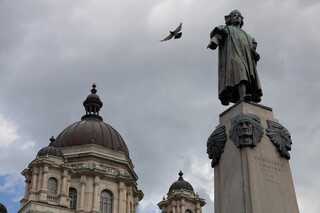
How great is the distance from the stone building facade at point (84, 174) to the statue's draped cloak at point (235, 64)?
36.9 m

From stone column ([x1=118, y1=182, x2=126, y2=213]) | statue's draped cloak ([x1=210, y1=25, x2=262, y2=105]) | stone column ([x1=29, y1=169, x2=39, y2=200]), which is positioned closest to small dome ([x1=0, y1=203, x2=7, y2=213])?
stone column ([x1=29, y1=169, x2=39, y2=200])

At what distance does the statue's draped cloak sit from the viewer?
10.9 m

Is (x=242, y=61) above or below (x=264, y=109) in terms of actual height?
above

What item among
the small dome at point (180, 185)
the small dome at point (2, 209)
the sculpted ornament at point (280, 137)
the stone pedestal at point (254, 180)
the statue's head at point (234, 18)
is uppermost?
the small dome at point (180, 185)

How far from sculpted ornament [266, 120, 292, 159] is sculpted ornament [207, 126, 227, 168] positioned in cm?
103

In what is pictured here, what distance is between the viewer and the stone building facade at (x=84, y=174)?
46.9 m

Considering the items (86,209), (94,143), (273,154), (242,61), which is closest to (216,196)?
(273,154)

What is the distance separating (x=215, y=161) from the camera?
34.1 ft

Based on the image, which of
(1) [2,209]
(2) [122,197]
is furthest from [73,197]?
(1) [2,209]

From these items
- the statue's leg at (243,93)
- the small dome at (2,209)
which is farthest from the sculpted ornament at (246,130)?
the small dome at (2,209)

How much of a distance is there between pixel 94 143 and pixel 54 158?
9493mm

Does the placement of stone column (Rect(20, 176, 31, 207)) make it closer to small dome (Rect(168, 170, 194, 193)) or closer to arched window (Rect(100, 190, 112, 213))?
arched window (Rect(100, 190, 112, 213))

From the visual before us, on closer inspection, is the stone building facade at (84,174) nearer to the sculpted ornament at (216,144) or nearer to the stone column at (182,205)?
the stone column at (182,205)

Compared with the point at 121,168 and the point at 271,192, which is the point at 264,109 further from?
the point at 121,168
